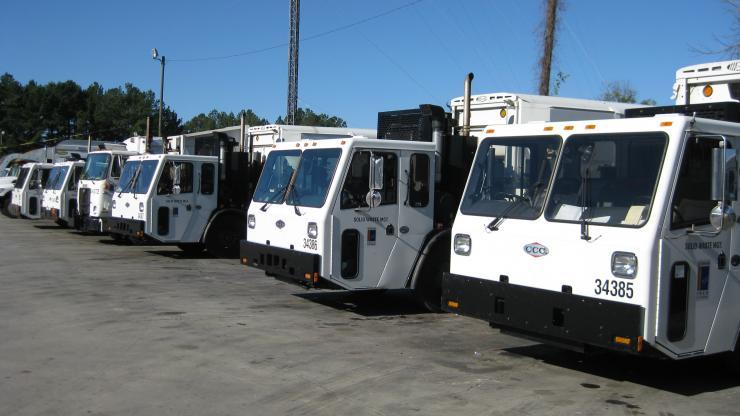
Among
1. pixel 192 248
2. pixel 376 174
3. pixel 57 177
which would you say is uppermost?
pixel 376 174

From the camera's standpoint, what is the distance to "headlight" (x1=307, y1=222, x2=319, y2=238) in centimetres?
1002

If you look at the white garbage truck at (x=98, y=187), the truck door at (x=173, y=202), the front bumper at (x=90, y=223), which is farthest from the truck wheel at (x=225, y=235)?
the front bumper at (x=90, y=223)

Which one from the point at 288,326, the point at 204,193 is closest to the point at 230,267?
the point at 204,193

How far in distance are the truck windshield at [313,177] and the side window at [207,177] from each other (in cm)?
661

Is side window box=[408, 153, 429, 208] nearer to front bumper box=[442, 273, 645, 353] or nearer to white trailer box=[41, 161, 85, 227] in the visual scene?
front bumper box=[442, 273, 645, 353]

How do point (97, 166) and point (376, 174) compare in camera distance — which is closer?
point (376, 174)

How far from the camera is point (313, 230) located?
33.1ft

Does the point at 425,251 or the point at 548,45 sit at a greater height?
the point at 548,45

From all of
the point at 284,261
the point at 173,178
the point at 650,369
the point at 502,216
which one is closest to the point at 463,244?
the point at 502,216

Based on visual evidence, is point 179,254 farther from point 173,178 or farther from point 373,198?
point 373,198

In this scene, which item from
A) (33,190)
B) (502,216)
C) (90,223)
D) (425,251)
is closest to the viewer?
(502,216)

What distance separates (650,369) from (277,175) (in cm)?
595

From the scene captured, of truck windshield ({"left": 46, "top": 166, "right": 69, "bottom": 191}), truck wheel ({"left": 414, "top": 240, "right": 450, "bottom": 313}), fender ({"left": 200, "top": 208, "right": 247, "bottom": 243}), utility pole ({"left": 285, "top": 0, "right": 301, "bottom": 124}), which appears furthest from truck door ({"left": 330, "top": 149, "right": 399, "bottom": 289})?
utility pole ({"left": 285, "top": 0, "right": 301, "bottom": 124})

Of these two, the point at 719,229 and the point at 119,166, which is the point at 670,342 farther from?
the point at 119,166
